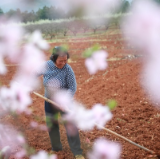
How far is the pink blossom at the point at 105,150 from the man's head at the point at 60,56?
108cm

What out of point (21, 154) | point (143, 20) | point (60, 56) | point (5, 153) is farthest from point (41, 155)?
point (143, 20)

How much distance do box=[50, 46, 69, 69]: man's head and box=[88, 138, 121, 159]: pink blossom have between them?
1084mm

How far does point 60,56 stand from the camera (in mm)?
2100

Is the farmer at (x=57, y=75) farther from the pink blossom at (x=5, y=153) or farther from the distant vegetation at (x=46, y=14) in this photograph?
the pink blossom at (x=5, y=153)

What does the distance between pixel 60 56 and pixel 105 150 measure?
1.31 m

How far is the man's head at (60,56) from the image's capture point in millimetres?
2043

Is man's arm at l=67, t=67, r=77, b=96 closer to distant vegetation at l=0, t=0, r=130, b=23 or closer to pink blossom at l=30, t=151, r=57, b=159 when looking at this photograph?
distant vegetation at l=0, t=0, r=130, b=23

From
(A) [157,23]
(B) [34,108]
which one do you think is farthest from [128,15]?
(B) [34,108]

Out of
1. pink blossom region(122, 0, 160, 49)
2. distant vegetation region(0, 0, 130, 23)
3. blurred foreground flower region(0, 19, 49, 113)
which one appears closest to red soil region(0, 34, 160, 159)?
blurred foreground flower region(0, 19, 49, 113)

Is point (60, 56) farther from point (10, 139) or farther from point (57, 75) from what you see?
point (10, 139)

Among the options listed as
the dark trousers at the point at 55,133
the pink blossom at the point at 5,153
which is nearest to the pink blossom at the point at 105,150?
the dark trousers at the point at 55,133

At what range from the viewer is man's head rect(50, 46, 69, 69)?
204 cm

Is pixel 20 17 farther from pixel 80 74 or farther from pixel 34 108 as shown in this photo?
pixel 80 74

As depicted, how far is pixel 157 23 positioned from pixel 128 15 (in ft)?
1.00
